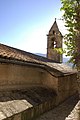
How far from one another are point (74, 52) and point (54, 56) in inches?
512

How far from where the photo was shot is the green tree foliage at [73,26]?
11.3m

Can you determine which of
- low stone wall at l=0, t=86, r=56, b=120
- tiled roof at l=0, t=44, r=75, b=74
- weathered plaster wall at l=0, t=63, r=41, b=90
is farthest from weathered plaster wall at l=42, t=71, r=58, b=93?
low stone wall at l=0, t=86, r=56, b=120

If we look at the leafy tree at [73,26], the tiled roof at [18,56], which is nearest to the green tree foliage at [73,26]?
the leafy tree at [73,26]

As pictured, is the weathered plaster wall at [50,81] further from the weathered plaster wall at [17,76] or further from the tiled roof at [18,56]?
the weathered plaster wall at [17,76]

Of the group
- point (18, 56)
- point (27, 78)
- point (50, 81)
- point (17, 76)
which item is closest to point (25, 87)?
point (27, 78)

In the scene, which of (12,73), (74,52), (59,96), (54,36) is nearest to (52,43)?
(54,36)

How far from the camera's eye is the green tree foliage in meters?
11.3

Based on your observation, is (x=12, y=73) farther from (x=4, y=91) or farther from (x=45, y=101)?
(x=45, y=101)

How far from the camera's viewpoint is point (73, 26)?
1170 centimetres

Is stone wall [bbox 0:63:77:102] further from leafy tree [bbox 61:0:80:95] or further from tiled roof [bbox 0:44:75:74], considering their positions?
leafy tree [bbox 61:0:80:95]

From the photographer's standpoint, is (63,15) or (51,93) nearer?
(63,15)

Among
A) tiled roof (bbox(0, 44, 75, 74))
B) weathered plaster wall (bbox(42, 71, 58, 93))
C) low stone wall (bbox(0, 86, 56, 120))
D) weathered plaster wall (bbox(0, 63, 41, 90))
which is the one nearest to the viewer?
low stone wall (bbox(0, 86, 56, 120))

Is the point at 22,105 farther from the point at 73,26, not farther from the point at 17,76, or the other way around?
the point at 73,26

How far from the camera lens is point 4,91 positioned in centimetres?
957
